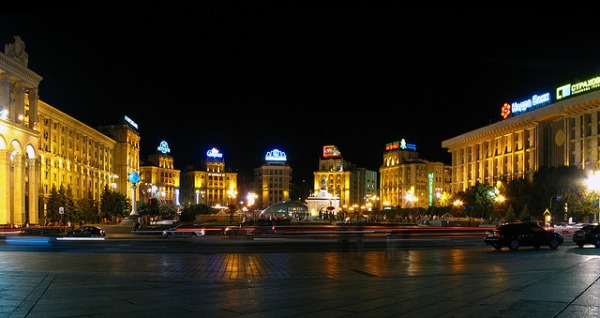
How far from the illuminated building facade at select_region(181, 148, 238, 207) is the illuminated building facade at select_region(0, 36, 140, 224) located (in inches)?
2560

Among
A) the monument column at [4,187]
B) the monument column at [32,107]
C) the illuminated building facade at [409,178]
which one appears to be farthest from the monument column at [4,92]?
the illuminated building facade at [409,178]

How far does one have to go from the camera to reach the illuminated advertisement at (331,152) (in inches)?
7766

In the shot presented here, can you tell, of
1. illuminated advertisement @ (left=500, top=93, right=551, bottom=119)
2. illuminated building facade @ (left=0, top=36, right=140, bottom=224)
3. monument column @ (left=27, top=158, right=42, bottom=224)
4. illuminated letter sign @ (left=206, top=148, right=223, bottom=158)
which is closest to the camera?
illuminated building facade @ (left=0, top=36, right=140, bottom=224)

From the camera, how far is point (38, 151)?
7762 centimetres

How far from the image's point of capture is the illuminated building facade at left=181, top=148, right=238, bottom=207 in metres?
192

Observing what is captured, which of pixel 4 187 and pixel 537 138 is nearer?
pixel 4 187

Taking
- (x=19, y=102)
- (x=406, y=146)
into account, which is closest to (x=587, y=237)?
(x=19, y=102)

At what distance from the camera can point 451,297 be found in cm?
1243

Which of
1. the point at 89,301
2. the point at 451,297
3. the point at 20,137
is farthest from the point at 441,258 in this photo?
the point at 20,137

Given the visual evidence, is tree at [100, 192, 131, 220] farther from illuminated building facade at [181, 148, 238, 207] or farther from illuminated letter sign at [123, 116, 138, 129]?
illuminated building facade at [181, 148, 238, 207]

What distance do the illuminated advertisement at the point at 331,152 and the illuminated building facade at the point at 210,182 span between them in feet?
110

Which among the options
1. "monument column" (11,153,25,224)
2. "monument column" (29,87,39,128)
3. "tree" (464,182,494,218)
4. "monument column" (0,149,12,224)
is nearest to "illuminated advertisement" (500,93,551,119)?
"tree" (464,182,494,218)

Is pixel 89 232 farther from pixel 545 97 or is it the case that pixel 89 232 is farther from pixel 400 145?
pixel 400 145

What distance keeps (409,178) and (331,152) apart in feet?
117
